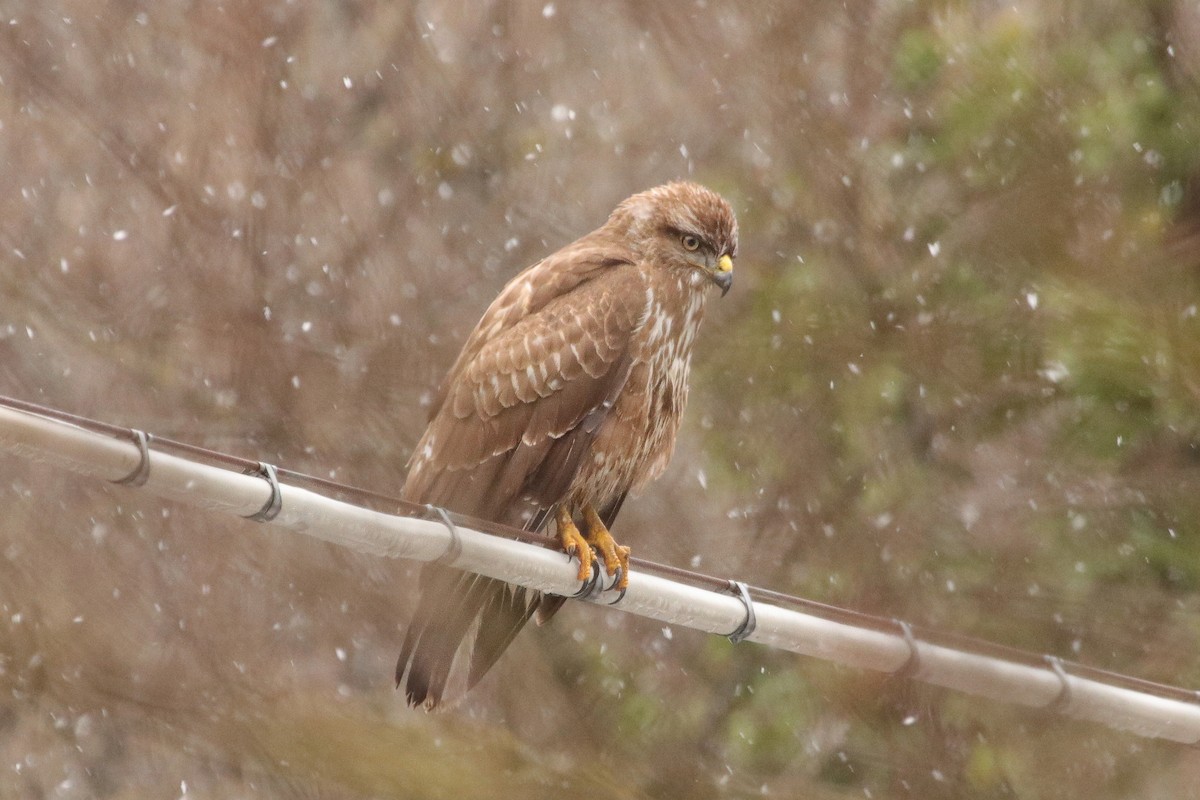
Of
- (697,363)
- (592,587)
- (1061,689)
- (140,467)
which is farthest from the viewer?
(697,363)

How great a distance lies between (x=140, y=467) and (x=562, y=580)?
4.51ft

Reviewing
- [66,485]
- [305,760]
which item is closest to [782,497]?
[66,485]

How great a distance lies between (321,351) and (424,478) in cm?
109

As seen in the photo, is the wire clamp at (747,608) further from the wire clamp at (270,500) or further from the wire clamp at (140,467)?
the wire clamp at (140,467)

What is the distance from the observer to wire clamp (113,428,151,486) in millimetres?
2312

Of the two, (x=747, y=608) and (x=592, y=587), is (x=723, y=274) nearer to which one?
(x=592, y=587)

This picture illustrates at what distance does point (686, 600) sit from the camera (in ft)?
10.8

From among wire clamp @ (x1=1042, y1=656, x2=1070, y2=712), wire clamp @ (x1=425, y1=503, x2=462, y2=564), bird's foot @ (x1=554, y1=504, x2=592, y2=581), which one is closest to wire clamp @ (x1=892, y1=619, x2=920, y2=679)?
wire clamp @ (x1=1042, y1=656, x2=1070, y2=712)

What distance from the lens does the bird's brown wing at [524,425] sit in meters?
4.15

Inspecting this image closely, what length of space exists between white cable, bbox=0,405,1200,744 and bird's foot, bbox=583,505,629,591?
144 millimetres

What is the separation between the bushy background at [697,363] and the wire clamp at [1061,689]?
4 centimetres

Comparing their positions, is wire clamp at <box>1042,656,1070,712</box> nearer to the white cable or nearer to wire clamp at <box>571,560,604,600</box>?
the white cable

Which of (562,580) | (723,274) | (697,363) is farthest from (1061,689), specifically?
(697,363)

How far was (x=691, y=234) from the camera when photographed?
14.4ft
